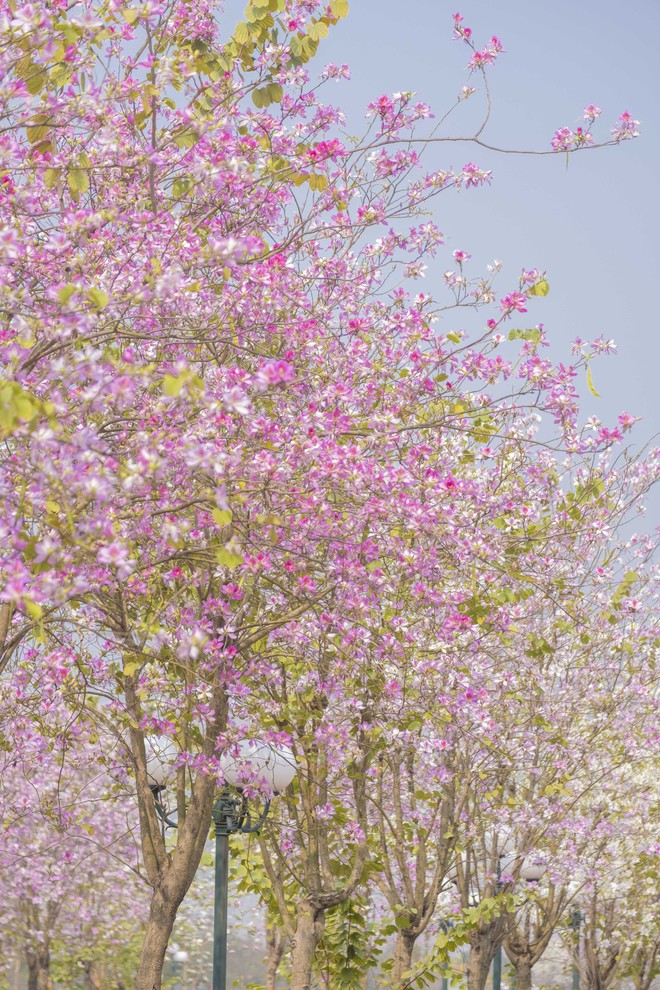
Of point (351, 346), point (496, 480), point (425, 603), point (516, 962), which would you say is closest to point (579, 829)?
point (516, 962)

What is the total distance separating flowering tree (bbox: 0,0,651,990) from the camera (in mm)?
5828

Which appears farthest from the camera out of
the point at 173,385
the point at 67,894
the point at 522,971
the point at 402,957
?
the point at 67,894

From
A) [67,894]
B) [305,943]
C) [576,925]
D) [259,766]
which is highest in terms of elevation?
[67,894]

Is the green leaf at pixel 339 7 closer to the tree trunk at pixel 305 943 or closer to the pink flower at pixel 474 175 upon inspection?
the pink flower at pixel 474 175

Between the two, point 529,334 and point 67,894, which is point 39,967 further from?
point 529,334

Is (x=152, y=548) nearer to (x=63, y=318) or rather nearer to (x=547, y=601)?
(x=63, y=318)

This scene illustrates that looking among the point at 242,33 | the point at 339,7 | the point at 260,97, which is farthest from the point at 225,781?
the point at 339,7

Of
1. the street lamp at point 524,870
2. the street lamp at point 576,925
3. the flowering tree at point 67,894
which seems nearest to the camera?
the street lamp at point 524,870

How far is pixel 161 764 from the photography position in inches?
396

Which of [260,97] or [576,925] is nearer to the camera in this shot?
[260,97]

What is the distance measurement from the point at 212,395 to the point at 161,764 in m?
4.34

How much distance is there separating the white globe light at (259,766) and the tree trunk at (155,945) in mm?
1133

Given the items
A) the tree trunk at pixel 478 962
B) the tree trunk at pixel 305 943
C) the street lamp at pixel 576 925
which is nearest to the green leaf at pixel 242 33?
the tree trunk at pixel 305 943

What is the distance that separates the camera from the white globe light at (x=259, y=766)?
389 inches
